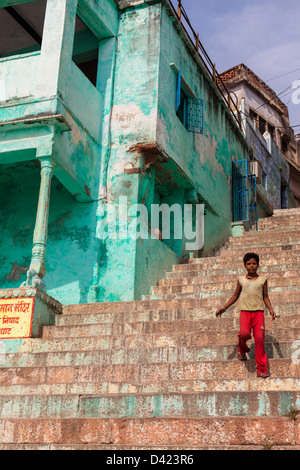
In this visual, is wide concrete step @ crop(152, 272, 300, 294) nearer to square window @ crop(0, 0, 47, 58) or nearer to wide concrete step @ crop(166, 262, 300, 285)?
wide concrete step @ crop(166, 262, 300, 285)

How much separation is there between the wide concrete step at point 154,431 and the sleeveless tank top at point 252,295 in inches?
56.1

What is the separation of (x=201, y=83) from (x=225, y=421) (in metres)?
10.6

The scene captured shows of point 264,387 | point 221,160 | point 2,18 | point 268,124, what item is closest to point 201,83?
point 221,160

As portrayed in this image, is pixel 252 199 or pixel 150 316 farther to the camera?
pixel 252 199

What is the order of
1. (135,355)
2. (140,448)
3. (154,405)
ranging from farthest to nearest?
(135,355)
(154,405)
(140,448)

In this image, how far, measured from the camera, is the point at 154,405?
16.0 ft

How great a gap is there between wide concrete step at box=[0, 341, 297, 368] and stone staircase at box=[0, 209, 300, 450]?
0.01 metres

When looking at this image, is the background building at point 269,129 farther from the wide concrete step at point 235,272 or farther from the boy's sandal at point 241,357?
the boy's sandal at point 241,357

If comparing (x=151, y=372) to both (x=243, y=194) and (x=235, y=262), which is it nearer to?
(x=235, y=262)

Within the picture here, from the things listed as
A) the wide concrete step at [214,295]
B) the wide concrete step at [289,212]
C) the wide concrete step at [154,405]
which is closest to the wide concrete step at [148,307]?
the wide concrete step at [214,295]

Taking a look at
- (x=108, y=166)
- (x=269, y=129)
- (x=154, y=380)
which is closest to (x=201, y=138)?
(x=108, y=166)

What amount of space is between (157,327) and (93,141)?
473 cm

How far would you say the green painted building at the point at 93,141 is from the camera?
30.0 ft

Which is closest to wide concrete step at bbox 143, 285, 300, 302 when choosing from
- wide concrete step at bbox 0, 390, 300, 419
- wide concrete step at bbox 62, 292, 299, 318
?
wide concrete step at bbox 62, 292, 299, 318
